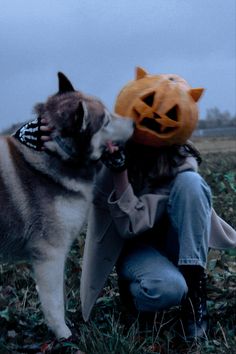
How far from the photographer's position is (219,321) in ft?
15.0

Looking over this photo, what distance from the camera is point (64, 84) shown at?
448 cm

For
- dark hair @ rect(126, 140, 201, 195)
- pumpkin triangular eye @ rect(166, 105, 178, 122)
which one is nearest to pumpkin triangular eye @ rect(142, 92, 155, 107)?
pumpkin triangular eye @ rect(166, 105, 178, 122)

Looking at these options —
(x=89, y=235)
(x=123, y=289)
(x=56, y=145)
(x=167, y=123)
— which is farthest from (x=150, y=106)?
(x=123, y=289)

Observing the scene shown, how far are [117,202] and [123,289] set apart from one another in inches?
29.5

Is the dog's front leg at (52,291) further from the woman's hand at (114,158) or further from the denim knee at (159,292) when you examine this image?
the woman's hand at (114,158)

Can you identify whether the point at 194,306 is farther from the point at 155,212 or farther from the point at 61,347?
the point at 61,347

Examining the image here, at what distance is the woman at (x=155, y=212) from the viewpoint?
4293 millimetres

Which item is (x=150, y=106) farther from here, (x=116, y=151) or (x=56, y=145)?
(x=56, y=145)

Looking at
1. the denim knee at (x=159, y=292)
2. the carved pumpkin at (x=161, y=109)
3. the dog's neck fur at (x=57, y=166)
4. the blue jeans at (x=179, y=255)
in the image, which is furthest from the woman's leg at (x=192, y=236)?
the dog's neck fur at (x=57, y=166)

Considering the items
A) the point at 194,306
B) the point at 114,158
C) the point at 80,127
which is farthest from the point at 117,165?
the point at 194,306

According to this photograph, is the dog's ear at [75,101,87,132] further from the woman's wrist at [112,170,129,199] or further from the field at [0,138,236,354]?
the field at [0,138,236,354]

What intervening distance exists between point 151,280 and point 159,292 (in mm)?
98

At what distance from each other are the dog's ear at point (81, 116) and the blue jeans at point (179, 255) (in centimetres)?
73

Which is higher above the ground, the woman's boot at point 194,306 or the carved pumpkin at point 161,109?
the carved pumpkin at point 161,109
